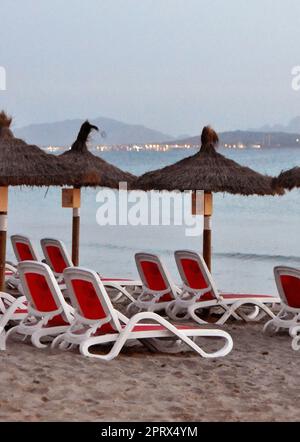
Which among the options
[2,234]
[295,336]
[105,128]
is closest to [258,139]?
[105,128]

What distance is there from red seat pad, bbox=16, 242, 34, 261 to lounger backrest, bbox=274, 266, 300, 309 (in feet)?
11.4

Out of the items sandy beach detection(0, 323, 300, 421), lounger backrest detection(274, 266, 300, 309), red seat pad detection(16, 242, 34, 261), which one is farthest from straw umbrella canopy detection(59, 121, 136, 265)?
sandy beach detection(0, 323, 300, 421)

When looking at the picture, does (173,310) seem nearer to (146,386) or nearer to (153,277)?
(153,277)

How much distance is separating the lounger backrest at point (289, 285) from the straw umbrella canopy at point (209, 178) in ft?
6.28

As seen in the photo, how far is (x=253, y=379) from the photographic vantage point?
19.6ft

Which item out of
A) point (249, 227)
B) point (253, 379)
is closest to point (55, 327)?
point (253, 379)

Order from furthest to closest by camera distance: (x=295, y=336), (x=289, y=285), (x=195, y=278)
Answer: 1. (x=195, y=278)
2. (x=289, y=285)
3. (x=295, y=336)

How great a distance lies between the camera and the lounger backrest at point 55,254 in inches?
381

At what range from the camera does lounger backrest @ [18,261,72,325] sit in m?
6.48

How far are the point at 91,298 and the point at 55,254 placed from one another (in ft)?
11.7

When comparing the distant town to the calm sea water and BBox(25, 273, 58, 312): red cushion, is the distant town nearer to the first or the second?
the calm sea water

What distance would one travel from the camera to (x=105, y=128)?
74.6 m

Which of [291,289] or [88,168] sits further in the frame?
[88,168]

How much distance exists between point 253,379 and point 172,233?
31306 millimetres
